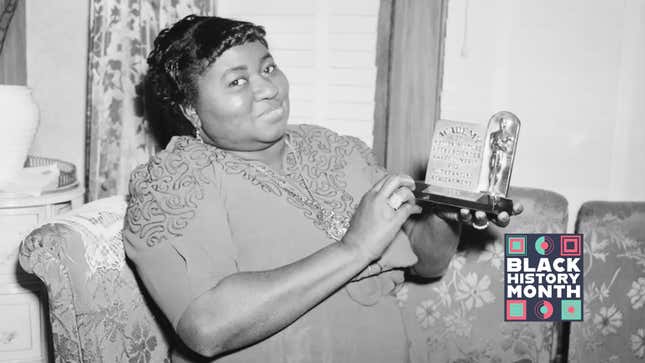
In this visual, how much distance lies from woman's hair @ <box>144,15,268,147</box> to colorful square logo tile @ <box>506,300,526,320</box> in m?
0.96

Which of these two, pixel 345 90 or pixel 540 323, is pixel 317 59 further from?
pixel 540 323

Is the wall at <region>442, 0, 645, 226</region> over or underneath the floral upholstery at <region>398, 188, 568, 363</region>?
over

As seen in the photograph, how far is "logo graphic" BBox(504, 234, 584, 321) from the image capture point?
153 cm

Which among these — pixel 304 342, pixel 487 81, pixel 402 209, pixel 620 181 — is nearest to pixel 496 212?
pixel 402 209

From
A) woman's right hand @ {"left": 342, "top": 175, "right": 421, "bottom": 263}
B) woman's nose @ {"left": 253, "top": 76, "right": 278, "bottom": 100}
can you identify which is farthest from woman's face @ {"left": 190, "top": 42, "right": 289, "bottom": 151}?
woman's right hand @ {"left": 342, "top": 175, "right": 421, "bottom": 263}

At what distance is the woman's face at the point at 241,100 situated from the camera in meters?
1.17

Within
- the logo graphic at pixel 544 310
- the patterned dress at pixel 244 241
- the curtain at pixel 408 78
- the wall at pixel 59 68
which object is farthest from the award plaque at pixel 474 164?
the wall at pixel 59 68

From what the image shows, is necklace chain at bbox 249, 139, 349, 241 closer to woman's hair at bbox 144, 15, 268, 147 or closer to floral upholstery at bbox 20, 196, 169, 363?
woman's hair at bbox 144, 15, 268, 147

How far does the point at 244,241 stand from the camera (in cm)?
111

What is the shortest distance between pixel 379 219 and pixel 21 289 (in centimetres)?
124

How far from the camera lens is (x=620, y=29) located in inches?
76.4

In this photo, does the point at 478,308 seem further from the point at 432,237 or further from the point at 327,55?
the point at 327,55

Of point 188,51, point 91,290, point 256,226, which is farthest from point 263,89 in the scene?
point 91,290

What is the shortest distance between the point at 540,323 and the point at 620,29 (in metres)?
1.10
